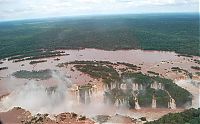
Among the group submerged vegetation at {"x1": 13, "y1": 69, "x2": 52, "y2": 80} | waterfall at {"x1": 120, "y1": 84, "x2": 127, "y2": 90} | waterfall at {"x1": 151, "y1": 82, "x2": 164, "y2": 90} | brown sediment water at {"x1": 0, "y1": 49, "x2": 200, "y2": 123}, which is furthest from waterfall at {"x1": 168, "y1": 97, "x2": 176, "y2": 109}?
submerged vegetation at {"x1": 13, "y1": 69, "x2": 52, "y2": 80}

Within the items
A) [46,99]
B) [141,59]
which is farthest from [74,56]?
[46,99]

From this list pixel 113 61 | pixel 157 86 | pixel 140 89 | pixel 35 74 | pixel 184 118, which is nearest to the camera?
pixel 184 118

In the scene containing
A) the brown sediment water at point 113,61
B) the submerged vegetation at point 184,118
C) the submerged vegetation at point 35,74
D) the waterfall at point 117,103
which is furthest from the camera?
the submerged vegetation at point 35,74

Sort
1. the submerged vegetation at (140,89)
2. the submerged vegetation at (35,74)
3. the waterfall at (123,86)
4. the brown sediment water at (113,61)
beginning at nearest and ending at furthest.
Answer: the brown sediment water at (113,61) < the submerged vegetation at (140,89) < the waterfall at (123,86) < the submerged vegetation at (35,74)

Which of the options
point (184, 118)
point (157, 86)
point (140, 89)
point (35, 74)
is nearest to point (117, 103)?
point (140, 89)

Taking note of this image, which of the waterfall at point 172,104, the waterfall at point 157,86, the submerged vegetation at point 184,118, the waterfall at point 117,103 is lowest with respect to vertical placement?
the waterfall at point 172,104

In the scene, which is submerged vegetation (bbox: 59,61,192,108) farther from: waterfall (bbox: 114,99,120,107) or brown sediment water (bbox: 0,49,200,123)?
brown sediment water (bbox: 0,49,200,123)

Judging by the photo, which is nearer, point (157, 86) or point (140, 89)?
point (140, 89)

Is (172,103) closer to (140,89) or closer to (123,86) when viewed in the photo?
(140,89)

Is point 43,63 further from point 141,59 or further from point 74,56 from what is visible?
point 141,59

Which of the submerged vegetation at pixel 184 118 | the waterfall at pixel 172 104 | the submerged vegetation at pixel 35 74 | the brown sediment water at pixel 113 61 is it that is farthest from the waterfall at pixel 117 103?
the submerged vegetation at pixel 35 74

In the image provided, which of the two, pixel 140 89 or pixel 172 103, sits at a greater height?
pixel 140 89

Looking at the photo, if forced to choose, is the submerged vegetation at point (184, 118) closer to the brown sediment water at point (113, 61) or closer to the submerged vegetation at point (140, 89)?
the brown sediment water at point (113, 61)
